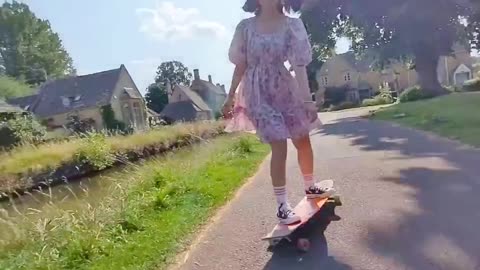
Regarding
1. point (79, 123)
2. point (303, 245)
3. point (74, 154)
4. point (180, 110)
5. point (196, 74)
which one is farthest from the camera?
point (196, 74)

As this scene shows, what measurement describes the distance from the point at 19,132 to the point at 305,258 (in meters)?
28.2

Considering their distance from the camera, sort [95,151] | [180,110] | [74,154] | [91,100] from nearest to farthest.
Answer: [95,151]
[74,154]
[91,100]
[180,110]

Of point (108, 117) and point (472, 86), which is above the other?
point (108, 117)

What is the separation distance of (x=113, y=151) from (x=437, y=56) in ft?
80.6

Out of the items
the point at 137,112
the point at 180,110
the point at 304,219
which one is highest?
the point at 137,112

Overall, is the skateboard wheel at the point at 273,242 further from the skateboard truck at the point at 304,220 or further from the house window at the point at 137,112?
the house window at the point at 137,112

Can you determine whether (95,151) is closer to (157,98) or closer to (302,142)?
(302,142)

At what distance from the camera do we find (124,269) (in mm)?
3875

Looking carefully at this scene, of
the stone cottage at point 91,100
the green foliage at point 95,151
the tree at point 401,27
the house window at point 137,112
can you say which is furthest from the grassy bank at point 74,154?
the house window at point 137,112

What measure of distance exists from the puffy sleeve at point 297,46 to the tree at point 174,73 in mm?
95036

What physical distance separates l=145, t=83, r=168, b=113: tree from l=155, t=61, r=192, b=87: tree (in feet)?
67.9

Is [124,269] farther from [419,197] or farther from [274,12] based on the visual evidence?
[419,197]

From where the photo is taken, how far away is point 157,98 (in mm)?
75750

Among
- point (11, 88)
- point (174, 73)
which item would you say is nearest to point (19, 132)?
point (11, 88)
